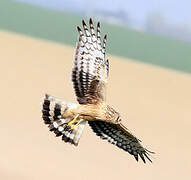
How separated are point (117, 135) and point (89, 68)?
0.71 feet

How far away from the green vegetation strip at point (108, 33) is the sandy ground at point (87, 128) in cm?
320

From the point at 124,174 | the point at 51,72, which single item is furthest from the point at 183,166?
the point at 51,72

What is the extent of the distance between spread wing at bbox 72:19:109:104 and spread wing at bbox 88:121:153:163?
0.09 m

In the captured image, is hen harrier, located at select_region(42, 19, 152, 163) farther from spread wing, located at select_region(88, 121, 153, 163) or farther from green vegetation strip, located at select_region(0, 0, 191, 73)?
green vegetation strip, located at select_region(0, 0, 191, 73)

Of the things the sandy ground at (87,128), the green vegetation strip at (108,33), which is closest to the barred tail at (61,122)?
the sandy ground at (87,128)

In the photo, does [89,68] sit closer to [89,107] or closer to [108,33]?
[89,107]

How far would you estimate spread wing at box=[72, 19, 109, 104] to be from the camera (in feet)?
7.40

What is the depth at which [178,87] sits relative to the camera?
12375mm

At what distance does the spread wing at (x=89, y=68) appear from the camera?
2.26 meters

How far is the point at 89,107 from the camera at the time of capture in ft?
7.18

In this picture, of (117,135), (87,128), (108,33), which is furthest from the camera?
(108,33)

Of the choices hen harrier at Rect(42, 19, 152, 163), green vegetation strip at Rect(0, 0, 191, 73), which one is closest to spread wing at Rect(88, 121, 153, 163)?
hen harrier at Rect(42, 19, 152, 163)

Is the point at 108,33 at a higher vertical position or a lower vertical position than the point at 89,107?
higher

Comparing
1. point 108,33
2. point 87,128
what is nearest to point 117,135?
point 87,128
